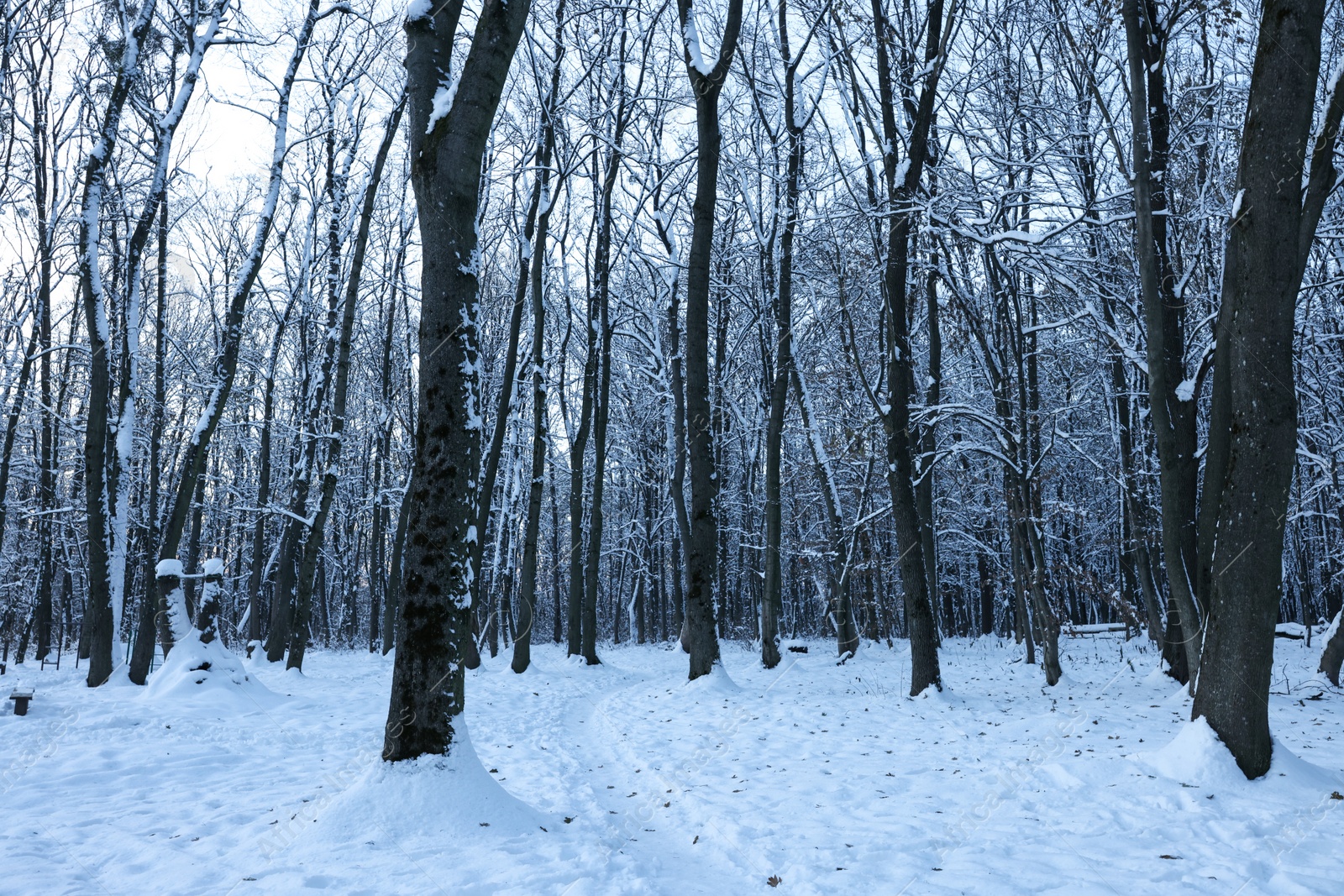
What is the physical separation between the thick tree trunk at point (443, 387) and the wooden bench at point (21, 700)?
6498 mm

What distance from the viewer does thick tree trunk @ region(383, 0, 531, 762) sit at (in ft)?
16.1

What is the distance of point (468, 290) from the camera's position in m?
5.35

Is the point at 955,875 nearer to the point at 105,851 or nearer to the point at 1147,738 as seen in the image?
the point at 1147,738

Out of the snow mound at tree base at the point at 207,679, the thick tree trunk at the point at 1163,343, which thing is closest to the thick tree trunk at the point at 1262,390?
the thick tree trunk at the point at 1163,343

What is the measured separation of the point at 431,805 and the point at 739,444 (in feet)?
77.1

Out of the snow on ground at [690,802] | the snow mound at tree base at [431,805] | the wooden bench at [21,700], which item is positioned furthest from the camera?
the wooden bench at [21,700]

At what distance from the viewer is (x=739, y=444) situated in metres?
27.5

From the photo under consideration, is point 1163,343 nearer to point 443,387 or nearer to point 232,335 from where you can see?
point 443,387

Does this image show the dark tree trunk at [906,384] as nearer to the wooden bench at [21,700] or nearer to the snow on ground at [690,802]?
the snow on ground at [690,802]

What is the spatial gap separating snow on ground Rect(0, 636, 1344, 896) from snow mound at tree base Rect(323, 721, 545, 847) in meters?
0.02

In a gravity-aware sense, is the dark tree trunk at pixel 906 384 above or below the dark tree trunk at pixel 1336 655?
above

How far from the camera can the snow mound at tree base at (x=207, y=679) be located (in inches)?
375

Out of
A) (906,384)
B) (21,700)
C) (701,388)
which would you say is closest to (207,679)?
(21,700)

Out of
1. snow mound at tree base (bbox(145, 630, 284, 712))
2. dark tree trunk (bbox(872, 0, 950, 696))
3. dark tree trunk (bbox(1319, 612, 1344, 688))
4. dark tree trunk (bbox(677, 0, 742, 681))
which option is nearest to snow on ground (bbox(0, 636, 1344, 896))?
snow mound at tree base (bbox(145, 630, 284, 712))
